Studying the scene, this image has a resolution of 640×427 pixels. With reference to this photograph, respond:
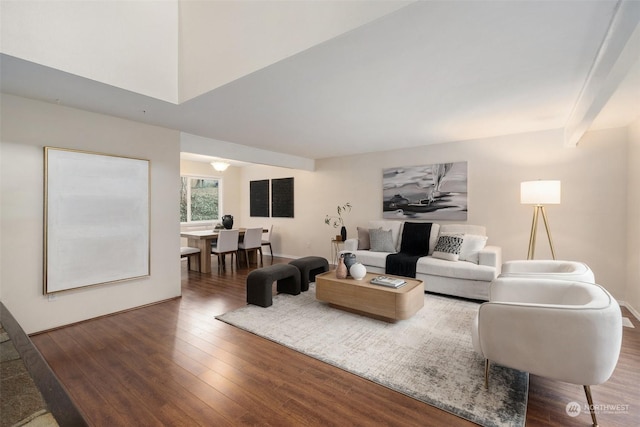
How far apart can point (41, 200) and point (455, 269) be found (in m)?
4.73

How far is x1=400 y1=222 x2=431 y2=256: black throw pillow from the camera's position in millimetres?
4539

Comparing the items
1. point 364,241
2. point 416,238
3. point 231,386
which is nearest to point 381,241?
point 364,241

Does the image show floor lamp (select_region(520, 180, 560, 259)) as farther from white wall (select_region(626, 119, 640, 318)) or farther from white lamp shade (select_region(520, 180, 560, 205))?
white wall (select_region(626, 119, 640, 318))

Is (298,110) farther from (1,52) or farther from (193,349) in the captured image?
(193,349)

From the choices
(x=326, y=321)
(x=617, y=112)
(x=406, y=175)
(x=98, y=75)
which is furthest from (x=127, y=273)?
(x=617, y=112)

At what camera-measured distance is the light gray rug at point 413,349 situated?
183 centimetres

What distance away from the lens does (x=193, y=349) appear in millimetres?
2488

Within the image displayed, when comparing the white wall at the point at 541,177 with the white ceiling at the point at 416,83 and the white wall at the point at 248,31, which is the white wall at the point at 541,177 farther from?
the white wall at the point at 248,31

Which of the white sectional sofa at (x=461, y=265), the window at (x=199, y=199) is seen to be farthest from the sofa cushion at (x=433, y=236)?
the window at (x=199, y=199)

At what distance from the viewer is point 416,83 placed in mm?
2441

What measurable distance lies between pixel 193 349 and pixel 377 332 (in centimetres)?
172

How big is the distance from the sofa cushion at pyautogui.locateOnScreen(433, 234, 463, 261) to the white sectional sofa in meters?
0.05

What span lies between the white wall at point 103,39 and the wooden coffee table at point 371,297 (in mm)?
2639

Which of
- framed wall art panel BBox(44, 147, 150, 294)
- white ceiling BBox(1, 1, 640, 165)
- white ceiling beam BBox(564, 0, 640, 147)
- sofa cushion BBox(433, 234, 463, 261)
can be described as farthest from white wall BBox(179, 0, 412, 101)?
sofa cushion BBox(433, 234, 463, 261)
